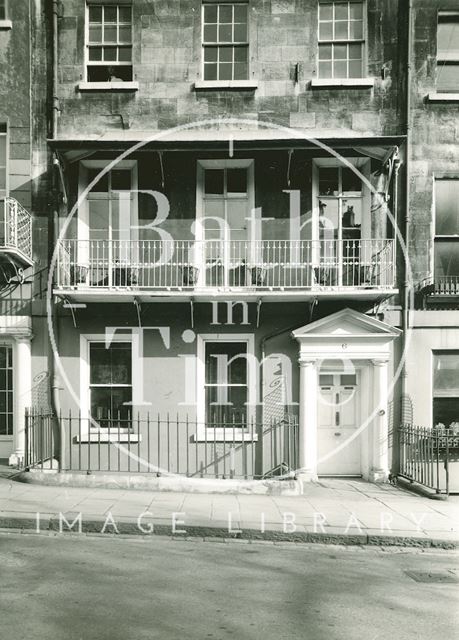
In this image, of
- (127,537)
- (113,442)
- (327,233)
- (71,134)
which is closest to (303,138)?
(327,233)

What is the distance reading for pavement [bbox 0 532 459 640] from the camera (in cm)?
516

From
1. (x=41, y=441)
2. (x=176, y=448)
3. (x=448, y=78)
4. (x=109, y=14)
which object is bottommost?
(x=176, y=448)

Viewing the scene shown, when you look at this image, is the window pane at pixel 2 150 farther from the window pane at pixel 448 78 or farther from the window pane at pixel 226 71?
the window pane at pixel 448 78

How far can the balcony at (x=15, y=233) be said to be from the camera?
1191cm

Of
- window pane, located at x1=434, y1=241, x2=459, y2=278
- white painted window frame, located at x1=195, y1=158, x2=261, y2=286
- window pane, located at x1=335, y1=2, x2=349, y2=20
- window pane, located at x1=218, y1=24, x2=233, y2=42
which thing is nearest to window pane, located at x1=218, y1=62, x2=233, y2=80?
window pane, located at x1=218, y1=24, x2=233, y2=42

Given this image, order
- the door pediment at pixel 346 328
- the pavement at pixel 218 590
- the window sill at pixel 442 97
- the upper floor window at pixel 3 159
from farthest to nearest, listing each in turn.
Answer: the upper floor window at pixel 3 159
the window sill at pixel 442 97
the door pediment at pixel 346 328
the pavement at pixel 218 590

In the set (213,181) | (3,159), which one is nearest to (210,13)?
(213,181)

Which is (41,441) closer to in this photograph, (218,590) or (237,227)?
(237,227)

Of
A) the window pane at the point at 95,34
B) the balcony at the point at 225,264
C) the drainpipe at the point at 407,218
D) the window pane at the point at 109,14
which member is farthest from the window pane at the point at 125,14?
the drainpipe at the point at 407,218

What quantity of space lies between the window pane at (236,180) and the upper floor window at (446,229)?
4070 mm

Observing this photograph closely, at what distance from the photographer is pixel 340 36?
13.5 m

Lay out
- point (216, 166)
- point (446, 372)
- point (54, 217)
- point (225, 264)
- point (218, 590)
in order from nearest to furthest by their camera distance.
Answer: point (218, 590)
point (225, 264)
point (54, 217)
point (446, 372)
point (216, 166)

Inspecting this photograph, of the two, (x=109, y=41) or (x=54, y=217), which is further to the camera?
(x=109, y=41)

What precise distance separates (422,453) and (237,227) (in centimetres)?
597
